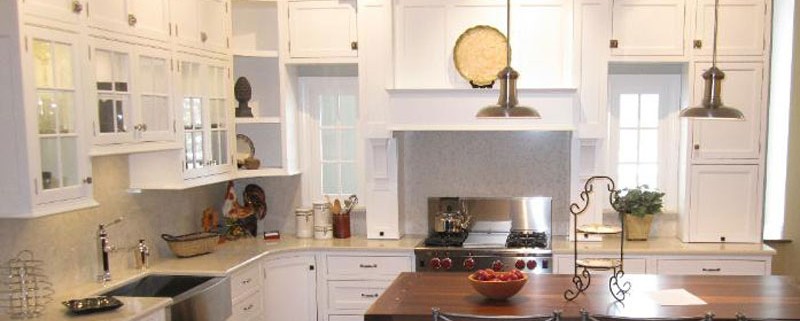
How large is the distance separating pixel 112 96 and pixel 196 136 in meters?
0.83

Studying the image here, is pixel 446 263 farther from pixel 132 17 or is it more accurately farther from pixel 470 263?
pixel 132 17

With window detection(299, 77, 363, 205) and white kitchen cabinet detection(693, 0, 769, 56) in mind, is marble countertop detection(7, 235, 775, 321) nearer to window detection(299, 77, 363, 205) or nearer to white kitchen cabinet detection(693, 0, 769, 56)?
window detection(299, 77, 363, 205)

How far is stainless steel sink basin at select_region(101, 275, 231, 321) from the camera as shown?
3.47m

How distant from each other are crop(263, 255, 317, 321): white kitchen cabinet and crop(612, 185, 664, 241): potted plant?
2.26m

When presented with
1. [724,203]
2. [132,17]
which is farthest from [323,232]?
[724,203]

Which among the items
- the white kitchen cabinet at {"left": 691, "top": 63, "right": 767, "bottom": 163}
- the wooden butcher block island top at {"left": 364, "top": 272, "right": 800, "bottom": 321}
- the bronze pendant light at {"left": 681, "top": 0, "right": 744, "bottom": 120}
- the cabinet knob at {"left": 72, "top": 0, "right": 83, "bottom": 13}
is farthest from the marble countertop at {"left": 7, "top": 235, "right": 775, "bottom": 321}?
the bronze pendant light at {"left": 681, "top": 0, "right": 744, "bottom": 120}

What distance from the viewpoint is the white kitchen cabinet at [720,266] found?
4.42 metres

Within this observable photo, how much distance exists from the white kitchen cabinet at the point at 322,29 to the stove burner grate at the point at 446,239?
1.45 metres

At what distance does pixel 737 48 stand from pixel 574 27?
3.56ft

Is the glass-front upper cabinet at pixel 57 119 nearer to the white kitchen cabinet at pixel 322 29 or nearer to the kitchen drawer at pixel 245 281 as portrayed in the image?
the kitchen drawer at pixel 245 281

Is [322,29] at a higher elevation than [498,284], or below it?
higher

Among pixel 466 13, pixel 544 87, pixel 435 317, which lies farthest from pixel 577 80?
pixel 435 317

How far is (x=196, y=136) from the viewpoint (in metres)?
4.17

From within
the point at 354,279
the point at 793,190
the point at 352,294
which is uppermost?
the point at 793,190
